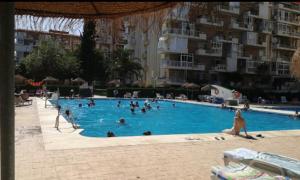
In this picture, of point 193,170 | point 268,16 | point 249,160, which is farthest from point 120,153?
point 268,16

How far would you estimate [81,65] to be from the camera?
53156 millimetres

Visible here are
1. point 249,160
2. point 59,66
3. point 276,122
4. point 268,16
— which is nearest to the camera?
point 249,160

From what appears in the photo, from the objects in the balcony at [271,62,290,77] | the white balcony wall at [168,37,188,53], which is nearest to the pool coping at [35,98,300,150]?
the white balcony wall at [168,37,188,53]

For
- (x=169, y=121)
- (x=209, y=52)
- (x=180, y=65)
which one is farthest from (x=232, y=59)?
(x=169, y=121)

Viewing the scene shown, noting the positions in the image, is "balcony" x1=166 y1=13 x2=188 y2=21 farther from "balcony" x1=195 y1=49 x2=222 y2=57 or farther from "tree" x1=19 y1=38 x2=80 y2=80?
"balcony" x1=195 y1=49 x2=222 y2=57

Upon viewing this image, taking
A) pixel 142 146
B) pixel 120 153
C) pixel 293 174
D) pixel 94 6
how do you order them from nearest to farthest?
1. pixel 94 6
2. pixel 293 174
3. pixel 120 153
4. pixel 142 146

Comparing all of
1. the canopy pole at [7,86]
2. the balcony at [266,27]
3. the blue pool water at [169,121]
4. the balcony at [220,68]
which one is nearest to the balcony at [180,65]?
the balcony at [220,68]

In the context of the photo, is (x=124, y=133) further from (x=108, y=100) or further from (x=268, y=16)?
(x=268, y=16)

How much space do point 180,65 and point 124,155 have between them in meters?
39.8

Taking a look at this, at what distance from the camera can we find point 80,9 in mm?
3613

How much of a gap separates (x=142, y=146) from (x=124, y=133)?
737cm

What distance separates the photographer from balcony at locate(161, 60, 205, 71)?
46.8m

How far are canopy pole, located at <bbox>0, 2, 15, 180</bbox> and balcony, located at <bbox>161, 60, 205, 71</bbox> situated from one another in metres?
43.9

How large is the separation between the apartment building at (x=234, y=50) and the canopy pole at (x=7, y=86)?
132ft
